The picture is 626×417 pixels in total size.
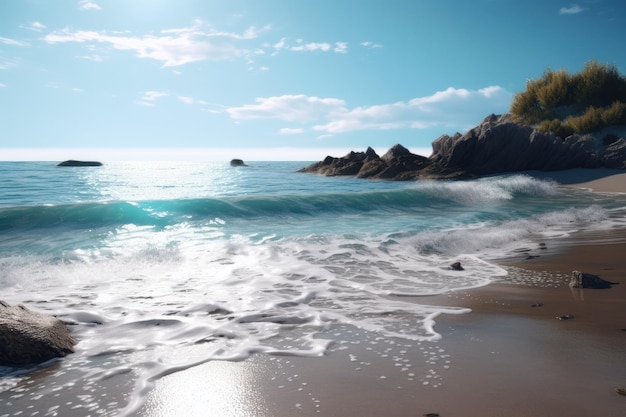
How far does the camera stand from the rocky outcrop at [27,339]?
10.3ft

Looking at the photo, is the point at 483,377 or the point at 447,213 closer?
the point at 483,377

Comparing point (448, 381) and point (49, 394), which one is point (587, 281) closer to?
point (448, 381)

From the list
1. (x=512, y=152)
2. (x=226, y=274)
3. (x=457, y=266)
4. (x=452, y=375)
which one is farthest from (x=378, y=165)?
(x=452, y=375)

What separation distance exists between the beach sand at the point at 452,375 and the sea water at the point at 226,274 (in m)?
0.21

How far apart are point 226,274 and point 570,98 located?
103 ft

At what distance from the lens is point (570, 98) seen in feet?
96.7

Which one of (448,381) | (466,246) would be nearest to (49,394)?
Result: (448,381)

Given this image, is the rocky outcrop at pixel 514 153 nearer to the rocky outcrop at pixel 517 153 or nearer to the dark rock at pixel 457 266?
the rocky outcrop at pixel 517 153

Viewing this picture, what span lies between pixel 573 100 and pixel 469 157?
11.8 metres

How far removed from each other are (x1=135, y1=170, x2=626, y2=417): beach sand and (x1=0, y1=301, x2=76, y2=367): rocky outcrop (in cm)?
110

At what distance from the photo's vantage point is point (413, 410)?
7.68 feet

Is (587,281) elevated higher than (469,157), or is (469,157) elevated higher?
(469,157)

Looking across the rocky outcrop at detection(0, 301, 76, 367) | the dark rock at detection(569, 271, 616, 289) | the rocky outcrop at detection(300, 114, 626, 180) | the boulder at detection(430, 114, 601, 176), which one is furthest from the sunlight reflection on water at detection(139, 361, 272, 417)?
the boulder at detection(430, 114, 601, 176)

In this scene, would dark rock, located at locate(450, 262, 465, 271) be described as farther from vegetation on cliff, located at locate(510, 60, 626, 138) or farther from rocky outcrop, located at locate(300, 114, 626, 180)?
vegetation on cliff, located at locate(510, 60, 626, 138)
